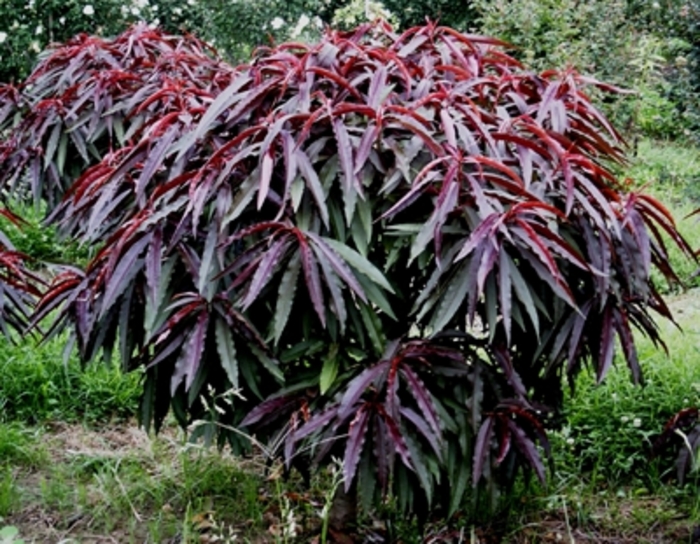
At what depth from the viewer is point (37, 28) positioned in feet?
26.5

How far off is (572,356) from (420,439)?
1.41 ft

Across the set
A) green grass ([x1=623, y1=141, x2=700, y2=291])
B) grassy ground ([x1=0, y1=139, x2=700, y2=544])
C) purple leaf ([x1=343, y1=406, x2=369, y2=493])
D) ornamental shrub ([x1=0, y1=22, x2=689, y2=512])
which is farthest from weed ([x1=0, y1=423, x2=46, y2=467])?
green grass ([x1=623, y1=141, x2=700, y2=291])

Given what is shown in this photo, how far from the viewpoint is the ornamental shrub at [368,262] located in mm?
2039

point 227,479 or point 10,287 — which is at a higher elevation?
point 10,287

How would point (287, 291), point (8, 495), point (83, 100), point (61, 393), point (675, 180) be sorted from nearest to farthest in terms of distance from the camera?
point (287, 291)
point (8, 495)
point (83, 100)
point (61, 393)
point (675, 180)

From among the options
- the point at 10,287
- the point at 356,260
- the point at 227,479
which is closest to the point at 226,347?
the point at 356,260

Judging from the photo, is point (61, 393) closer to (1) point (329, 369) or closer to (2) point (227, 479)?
(2) point (227, 479)

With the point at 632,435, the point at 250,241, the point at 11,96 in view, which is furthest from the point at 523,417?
the point at 11,96

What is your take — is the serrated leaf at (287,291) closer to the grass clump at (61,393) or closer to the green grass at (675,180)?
the grass clump at (61,393)

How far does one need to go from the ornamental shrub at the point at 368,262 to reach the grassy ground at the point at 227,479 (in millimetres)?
363

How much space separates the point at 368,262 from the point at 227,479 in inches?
52.1

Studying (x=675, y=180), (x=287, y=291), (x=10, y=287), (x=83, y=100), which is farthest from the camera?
(x=675, y=180)

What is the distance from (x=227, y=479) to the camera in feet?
9.99

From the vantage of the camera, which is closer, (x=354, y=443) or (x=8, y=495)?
(x=354, y=443)
